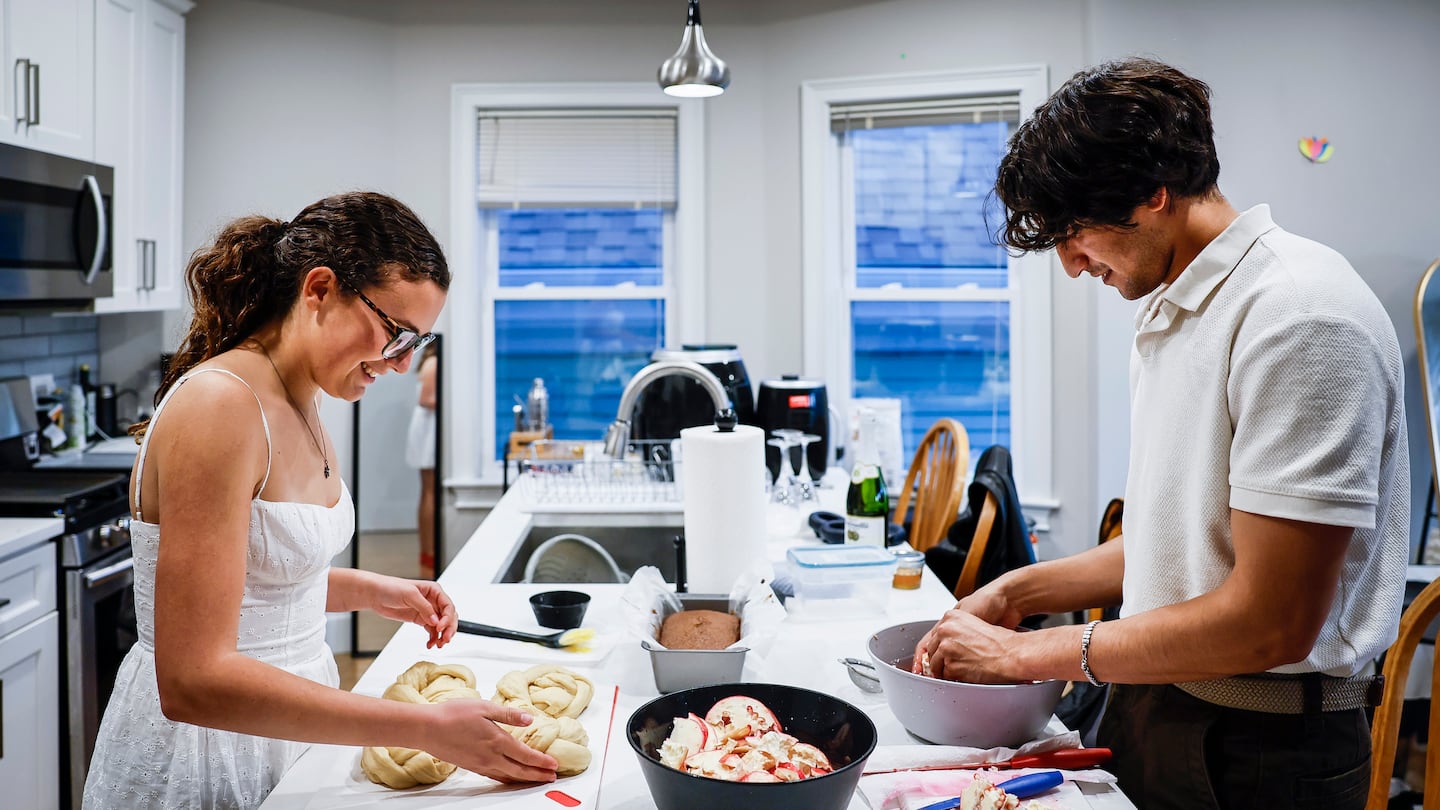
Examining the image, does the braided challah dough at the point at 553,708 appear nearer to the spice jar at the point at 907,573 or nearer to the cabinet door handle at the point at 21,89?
the spice jar at the point at 907,573

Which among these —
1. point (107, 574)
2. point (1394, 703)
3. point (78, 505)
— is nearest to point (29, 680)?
point (107, 574)

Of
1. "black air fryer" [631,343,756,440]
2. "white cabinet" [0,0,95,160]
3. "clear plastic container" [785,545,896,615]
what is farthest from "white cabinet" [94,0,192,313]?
"clear plastic container" [785,545,896,615]

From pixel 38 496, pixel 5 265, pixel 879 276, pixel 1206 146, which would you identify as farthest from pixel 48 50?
pixel 1206 146

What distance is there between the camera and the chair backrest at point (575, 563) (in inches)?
94.4

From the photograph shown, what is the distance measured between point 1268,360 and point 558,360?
3.44 meters

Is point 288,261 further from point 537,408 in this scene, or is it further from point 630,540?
point 537,408

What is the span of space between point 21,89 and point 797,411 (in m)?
2.45

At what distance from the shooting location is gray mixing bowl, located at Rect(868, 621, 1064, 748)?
1126 millimetres

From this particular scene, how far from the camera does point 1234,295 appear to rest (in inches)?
42.8

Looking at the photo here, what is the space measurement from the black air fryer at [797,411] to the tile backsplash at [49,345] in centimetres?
227

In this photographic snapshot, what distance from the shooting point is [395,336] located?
4.04 ft

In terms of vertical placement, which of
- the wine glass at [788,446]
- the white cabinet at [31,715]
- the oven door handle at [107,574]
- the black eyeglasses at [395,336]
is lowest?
the white cabinet at [31,715]

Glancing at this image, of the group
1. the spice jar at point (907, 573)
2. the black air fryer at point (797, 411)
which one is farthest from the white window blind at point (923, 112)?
the spice jar at point (907, 573)

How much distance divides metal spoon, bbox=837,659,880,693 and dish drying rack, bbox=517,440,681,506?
4.30ft
